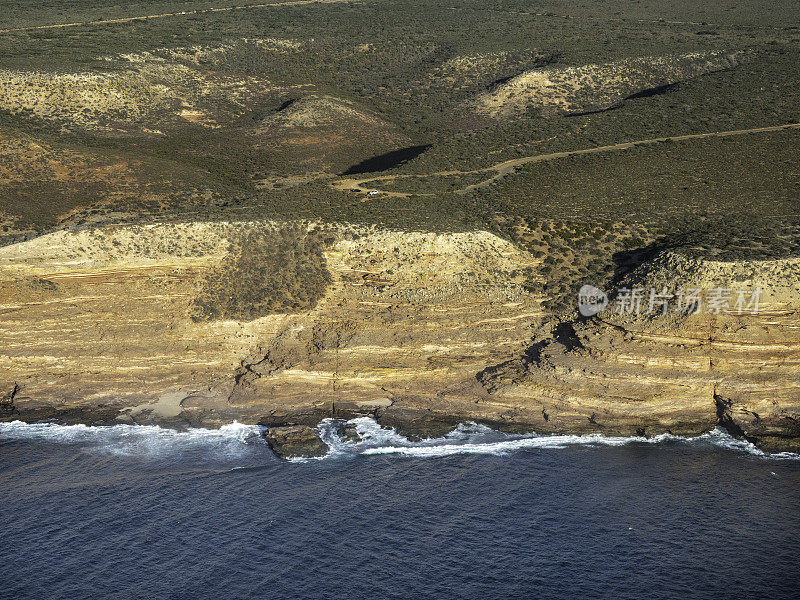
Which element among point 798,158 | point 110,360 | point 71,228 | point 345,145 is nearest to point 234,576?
point 110,360

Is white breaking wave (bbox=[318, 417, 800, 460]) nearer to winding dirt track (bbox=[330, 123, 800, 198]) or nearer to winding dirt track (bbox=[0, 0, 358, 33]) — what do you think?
winding dirt track (bbox=[330, 123, 800, 198])

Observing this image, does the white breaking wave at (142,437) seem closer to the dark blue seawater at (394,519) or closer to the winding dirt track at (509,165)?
the dark blue seawater at (394,519)

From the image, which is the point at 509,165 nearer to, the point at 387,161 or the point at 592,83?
the point at 387,161

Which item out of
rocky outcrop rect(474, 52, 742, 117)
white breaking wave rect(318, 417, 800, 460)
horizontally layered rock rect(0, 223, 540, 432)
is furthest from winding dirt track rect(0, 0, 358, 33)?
white breaking wave rect(318, 417, 800, 460)

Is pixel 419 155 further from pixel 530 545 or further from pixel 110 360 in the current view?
pixel 530 545

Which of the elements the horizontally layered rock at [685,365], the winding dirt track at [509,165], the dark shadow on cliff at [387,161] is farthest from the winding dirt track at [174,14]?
the horizontally layered rock at [685,365]

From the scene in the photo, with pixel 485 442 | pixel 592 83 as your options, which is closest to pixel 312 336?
pixel 485 442
